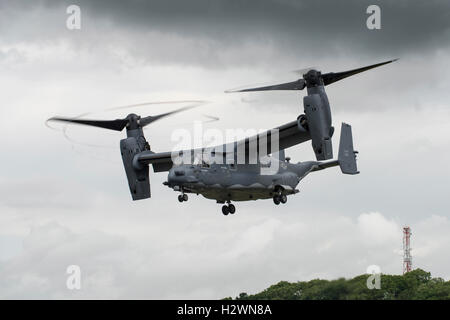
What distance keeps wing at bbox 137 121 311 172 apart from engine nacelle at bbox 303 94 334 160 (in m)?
2.61

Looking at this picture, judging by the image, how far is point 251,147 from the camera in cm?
4941

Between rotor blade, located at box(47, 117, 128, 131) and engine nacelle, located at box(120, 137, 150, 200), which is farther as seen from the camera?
rotor blade, located at box(47, 117, 128, 131)

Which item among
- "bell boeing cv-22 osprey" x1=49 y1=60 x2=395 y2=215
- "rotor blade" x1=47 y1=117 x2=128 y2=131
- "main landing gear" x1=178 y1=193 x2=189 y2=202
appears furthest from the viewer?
"rotor blade" x1=47 y1=117 x2=128 y2=131

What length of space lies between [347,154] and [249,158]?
212 inches

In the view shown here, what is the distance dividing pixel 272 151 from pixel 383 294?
24317 millimetres

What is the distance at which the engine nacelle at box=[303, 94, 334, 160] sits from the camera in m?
42.1

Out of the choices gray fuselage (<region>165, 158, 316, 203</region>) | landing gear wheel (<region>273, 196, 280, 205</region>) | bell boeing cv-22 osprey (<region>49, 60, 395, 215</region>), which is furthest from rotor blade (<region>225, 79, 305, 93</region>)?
landing gear wheel (<region>273, 196, 280, 205</region>)

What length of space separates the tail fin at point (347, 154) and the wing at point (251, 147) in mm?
3057

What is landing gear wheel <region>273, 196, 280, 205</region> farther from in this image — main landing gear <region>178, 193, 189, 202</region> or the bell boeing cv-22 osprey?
main landing gear <region>178, 193, 189, 202</region>

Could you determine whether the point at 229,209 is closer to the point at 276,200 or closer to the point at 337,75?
the point at 276,200

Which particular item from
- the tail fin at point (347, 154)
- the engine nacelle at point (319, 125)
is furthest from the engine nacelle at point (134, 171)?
the engine nacelle at point (319, 125)

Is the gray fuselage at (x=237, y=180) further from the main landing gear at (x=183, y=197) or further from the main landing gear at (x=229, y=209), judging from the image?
the main landing gear at (x=229, y=209)
